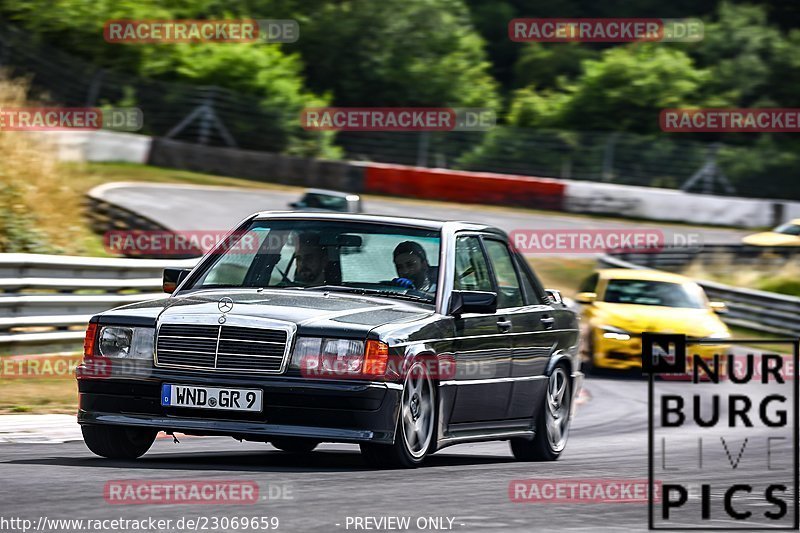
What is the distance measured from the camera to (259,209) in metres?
31.4

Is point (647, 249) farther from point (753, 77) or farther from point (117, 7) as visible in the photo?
point (753, 77)

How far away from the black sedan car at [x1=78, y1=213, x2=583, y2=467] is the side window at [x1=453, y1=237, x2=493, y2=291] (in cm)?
1

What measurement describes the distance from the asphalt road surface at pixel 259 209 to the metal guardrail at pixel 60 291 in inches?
454

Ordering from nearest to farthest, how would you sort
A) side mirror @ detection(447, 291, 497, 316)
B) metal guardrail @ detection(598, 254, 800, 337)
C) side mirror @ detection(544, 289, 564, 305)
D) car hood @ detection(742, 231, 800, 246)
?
1. side mirror @ detection(447, 291, 497, 316)
2. side mirror @ detection(544, 289, 564, 305)
3. metal guardrail @ detection(598, 254, 800, 337)
4. car hood @ detection(742, 231, 800, 246)

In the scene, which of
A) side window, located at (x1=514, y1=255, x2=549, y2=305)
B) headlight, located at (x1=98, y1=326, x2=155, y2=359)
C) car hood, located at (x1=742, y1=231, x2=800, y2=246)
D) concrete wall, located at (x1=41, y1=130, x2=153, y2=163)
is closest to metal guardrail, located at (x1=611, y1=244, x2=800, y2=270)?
car hood, located at (x1=742, y1=231, x2=800, y2=246)

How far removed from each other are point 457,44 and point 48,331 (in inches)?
1379

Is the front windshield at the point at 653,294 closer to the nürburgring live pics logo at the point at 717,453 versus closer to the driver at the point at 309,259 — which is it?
the nürburgring live pics logo at the point at 717,453

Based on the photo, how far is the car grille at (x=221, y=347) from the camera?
7.52 metres

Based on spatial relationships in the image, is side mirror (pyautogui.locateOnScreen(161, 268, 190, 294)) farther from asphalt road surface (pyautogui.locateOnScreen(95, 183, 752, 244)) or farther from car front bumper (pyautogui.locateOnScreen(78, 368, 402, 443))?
asphalt road surface (pyautogui.locateOnScreen(95, 183, 752, 244))

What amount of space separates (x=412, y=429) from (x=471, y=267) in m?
1.59

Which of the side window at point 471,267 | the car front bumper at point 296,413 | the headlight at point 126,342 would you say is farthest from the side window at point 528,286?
the headlight at point 126,342

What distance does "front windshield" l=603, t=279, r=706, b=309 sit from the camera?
60.2 feet

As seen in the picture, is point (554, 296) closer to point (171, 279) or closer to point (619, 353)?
point (171, 279)

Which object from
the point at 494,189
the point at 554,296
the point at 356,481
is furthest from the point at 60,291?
the point at 494,189
